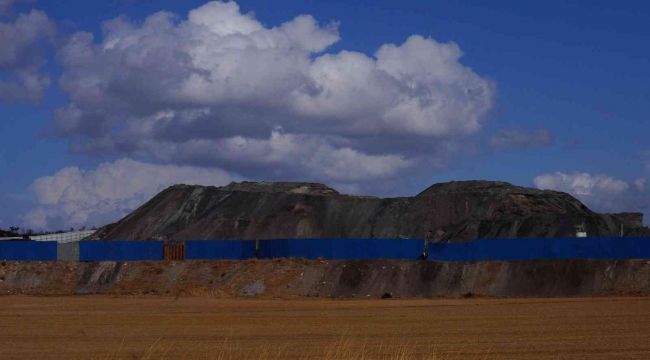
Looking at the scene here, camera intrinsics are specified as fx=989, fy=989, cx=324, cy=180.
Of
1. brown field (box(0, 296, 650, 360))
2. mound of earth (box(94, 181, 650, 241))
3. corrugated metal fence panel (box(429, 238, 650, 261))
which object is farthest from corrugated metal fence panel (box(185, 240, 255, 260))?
brown field (box(0, 296, 650, 360))

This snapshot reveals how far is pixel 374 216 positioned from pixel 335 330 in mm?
66273

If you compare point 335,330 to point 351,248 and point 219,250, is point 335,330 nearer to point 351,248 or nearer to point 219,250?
point 351,248

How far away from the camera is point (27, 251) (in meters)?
86.2

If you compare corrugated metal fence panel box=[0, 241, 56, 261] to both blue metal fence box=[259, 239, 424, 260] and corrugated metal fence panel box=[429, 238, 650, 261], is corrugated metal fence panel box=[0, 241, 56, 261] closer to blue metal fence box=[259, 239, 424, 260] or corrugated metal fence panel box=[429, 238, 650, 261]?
blue metal fence box=[259, 239, 424, 260]

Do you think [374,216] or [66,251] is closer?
[66,251]

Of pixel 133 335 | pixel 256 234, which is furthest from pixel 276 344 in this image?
pixel 256 234

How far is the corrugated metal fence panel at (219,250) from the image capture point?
277 ft

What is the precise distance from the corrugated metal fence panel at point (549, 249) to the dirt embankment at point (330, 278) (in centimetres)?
188

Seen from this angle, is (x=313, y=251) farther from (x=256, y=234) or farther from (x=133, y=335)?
(x=133, y=335)

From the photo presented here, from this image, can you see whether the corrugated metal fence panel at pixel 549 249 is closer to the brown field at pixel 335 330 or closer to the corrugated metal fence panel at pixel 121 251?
the brown field at pixel 335 330

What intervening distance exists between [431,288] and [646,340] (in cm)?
4002

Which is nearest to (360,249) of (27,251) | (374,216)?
(374,216)

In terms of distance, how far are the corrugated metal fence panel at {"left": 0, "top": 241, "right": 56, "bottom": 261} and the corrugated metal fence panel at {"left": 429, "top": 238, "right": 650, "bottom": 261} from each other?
33.8m

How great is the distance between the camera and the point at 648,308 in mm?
50312
